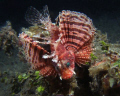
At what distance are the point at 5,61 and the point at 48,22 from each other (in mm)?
5323

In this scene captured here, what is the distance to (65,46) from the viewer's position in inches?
99.8

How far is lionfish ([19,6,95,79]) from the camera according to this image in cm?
232

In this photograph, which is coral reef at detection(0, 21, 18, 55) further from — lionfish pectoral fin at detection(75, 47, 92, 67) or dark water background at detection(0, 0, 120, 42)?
lionfish pectoral fin at detection(75, 47, 92, 67)

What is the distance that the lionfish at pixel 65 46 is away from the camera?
2324 millimetres

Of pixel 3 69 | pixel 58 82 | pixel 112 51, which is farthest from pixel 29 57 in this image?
pixel 3 69

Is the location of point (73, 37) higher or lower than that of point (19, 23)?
lower

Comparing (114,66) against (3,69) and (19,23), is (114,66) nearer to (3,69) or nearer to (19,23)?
(3,69)

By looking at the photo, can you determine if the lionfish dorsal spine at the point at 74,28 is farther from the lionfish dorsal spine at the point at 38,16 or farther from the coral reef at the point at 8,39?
the coral reef at the point at 8,39

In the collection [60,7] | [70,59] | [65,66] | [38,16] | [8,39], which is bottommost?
[65,66]

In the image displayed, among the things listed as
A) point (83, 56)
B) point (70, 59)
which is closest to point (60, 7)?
point (83, 56)

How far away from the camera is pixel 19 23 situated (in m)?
9.98


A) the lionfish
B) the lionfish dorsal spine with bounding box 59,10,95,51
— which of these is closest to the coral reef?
the lionfish

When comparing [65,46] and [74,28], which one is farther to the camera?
[65,46]

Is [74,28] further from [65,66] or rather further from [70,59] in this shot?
[65,66]
